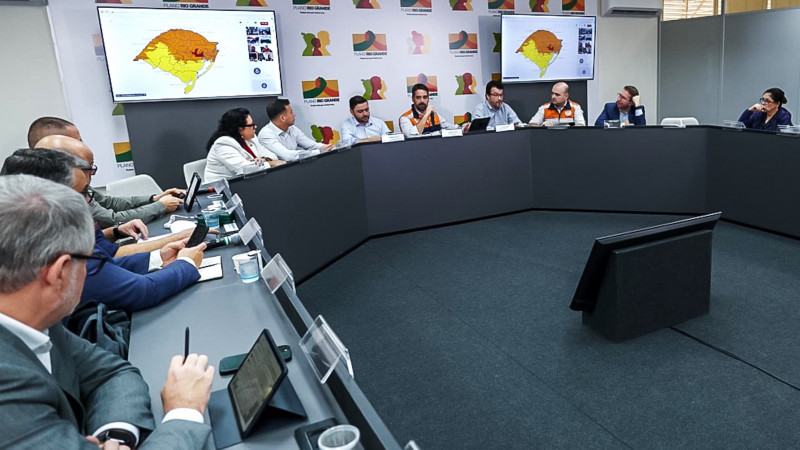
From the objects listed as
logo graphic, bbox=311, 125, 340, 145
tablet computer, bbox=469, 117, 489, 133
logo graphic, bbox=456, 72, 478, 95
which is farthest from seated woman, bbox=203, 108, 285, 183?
logo graphic, bbox=456, 72, 478, 95

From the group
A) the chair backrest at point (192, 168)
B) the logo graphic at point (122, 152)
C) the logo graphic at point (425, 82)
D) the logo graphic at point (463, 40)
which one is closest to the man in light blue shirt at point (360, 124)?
the logo graphic at point (425, 82)

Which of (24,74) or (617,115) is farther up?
(24,74)

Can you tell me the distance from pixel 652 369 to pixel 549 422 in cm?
67

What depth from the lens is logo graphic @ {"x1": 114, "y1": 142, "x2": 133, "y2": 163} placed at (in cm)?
497

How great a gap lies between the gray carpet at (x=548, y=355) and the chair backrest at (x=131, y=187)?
1.41 metres

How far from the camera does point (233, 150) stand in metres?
4.01

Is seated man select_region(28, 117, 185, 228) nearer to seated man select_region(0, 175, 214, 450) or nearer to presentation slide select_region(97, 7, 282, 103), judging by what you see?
presentation slide select_region(97, 7, 282, 103)

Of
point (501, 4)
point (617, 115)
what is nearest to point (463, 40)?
point (501, 4)

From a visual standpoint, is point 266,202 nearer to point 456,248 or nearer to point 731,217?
point 456,248

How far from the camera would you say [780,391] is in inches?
87.4

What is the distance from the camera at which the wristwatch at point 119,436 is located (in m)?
1.04

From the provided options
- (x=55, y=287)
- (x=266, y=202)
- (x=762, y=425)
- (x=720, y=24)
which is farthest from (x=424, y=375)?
(x=720, y=24)

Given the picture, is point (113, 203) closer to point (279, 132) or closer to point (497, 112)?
point (279, 132)

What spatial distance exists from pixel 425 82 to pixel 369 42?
0.81 metres
